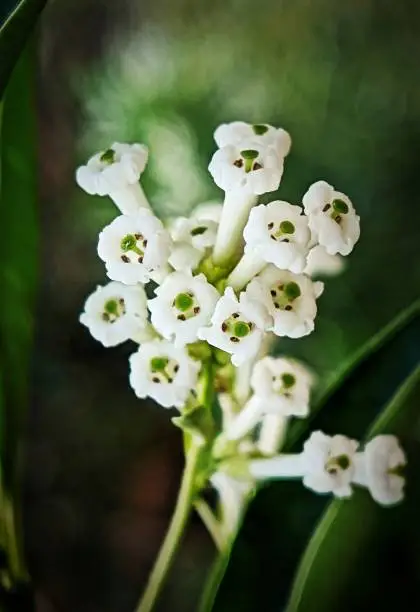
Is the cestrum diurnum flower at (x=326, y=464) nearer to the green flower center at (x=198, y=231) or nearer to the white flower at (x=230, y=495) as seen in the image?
the white flower at (x=230, y=495)

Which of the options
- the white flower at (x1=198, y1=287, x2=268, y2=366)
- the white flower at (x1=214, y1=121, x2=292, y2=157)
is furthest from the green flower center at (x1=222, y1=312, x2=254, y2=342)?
the white flower at (x1=214, y1=121, x2=292, y2=157)

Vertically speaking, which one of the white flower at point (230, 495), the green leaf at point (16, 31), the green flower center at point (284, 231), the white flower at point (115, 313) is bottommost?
the white flower at point (230, 495)

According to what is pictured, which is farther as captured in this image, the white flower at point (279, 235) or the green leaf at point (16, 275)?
the green leaf at point (16, 275)

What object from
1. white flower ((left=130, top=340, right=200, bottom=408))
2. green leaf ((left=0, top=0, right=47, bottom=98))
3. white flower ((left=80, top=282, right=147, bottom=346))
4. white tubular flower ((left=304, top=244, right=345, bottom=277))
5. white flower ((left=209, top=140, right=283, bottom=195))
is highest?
green leaf ((left=0, top=0, right=47, bottom=98))

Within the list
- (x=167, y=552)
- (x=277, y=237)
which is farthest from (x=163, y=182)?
(x=167, y=552)

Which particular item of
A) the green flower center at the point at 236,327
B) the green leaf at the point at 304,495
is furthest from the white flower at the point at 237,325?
the green leaf at the point at 304,495

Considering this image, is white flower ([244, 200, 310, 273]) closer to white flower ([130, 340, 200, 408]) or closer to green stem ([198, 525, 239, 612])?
white flower ([130, 340, 200, 408])

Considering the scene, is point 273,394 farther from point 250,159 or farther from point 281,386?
point 250,159
